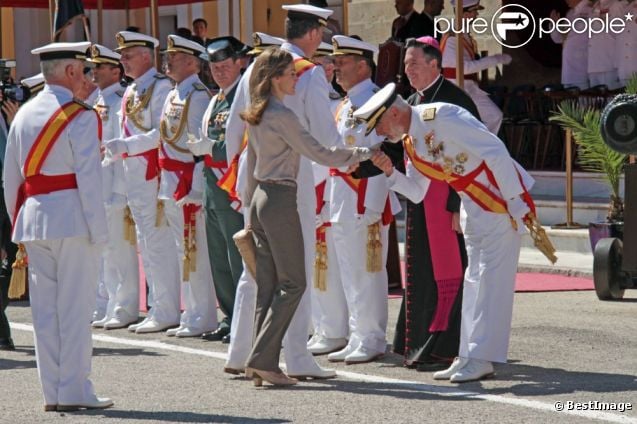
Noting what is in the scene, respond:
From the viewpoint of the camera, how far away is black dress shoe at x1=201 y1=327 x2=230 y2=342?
1077 centimetres

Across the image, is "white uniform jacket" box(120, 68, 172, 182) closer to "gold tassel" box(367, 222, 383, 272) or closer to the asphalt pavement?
the asphalt pavement

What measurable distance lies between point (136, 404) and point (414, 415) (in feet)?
4.90

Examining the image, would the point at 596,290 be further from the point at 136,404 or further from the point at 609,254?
the point at 136,404

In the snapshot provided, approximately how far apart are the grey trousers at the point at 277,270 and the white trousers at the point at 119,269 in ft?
10.8

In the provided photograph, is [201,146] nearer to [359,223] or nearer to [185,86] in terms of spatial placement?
[185,86]

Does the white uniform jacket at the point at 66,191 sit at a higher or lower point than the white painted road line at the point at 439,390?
higher

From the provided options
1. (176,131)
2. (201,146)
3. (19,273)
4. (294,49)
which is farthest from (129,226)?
(19,273)

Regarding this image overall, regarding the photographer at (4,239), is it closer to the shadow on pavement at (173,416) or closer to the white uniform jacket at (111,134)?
the white uniform jacket at (111,134)

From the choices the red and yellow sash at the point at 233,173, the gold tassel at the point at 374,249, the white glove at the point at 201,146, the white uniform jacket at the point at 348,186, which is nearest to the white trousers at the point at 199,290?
the white glove at the point at 201,146

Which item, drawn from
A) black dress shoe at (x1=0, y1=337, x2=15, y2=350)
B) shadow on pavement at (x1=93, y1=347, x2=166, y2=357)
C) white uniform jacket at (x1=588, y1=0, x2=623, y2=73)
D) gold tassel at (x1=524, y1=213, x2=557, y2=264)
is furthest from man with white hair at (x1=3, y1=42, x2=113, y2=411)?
white uniform jacket at (x1=588, y1=0, x2=623, y2=73)

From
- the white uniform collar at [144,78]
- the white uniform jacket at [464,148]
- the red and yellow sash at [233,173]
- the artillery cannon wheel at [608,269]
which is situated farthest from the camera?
the artillery cannon wheel at [608,269]

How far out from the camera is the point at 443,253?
929cm

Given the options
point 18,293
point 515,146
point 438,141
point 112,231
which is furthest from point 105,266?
point 515,146

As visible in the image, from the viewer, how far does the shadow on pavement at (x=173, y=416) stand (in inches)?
304
